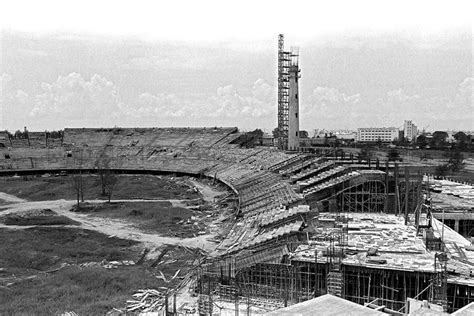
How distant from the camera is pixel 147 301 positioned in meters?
22.6

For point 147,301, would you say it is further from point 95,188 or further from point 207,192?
point 95,188

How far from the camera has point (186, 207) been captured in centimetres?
4709

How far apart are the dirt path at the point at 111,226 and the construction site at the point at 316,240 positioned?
359 millimetres

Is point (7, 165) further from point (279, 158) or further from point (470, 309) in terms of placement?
point (470, 309)

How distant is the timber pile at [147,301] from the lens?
70.2 ft

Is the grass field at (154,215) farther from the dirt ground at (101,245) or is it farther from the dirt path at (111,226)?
the dirt path at (111,226)

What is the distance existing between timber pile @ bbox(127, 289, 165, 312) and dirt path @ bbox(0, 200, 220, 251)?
860cm

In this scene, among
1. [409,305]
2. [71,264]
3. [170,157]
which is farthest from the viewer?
[170,157]

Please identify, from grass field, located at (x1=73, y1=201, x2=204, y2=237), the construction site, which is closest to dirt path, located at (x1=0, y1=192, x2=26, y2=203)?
the construction site

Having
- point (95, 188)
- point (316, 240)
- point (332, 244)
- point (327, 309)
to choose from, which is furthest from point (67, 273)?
point (95, 188)

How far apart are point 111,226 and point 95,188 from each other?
71.9ft

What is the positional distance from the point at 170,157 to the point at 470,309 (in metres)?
69.2

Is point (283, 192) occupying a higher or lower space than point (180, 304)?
higher

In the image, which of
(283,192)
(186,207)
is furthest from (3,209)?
(283,192)
